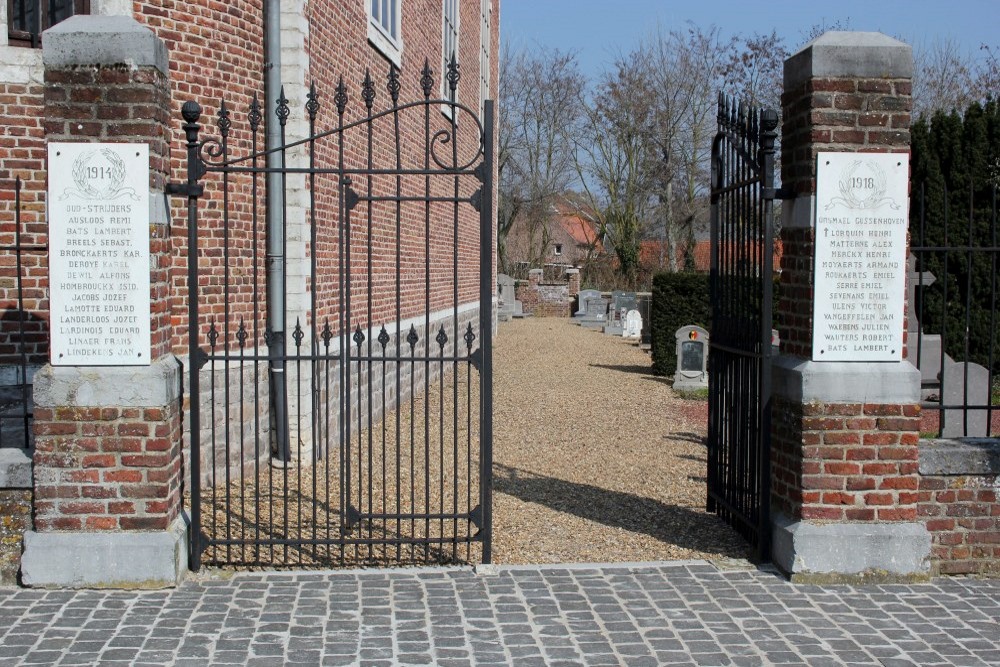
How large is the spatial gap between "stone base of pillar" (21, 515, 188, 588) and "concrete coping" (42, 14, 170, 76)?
245 centimetres

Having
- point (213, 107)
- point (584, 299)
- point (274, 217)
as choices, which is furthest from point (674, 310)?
point (584, 299)

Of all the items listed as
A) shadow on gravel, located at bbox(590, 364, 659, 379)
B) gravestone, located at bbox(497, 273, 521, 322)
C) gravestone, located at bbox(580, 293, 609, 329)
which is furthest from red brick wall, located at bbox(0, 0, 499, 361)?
gravestone, located at bbox(497, 273, 521, 322)

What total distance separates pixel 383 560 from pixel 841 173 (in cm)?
A: 338

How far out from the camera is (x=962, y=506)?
18.2ft

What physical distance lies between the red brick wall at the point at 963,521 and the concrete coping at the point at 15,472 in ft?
16.0

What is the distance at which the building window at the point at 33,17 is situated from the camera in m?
8.12

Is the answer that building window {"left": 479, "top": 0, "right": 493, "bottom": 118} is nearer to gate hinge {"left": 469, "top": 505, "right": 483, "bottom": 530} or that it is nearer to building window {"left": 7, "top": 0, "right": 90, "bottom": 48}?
building window {"left": 7, "top": 0, "right": 90, "bottom": 48}

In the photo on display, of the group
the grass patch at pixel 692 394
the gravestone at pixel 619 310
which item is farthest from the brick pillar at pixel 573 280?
the grass patch at pixel 692 394

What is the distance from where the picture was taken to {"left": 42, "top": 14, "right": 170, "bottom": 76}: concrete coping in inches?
198

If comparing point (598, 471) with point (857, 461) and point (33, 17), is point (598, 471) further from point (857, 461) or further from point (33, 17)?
point (33, 17)

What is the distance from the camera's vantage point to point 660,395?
1414 centimetres

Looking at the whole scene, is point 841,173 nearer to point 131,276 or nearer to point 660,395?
point 131,276

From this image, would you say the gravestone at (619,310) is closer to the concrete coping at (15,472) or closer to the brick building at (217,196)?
the brick building at (217,196)

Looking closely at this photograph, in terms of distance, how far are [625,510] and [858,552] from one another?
226 cm
